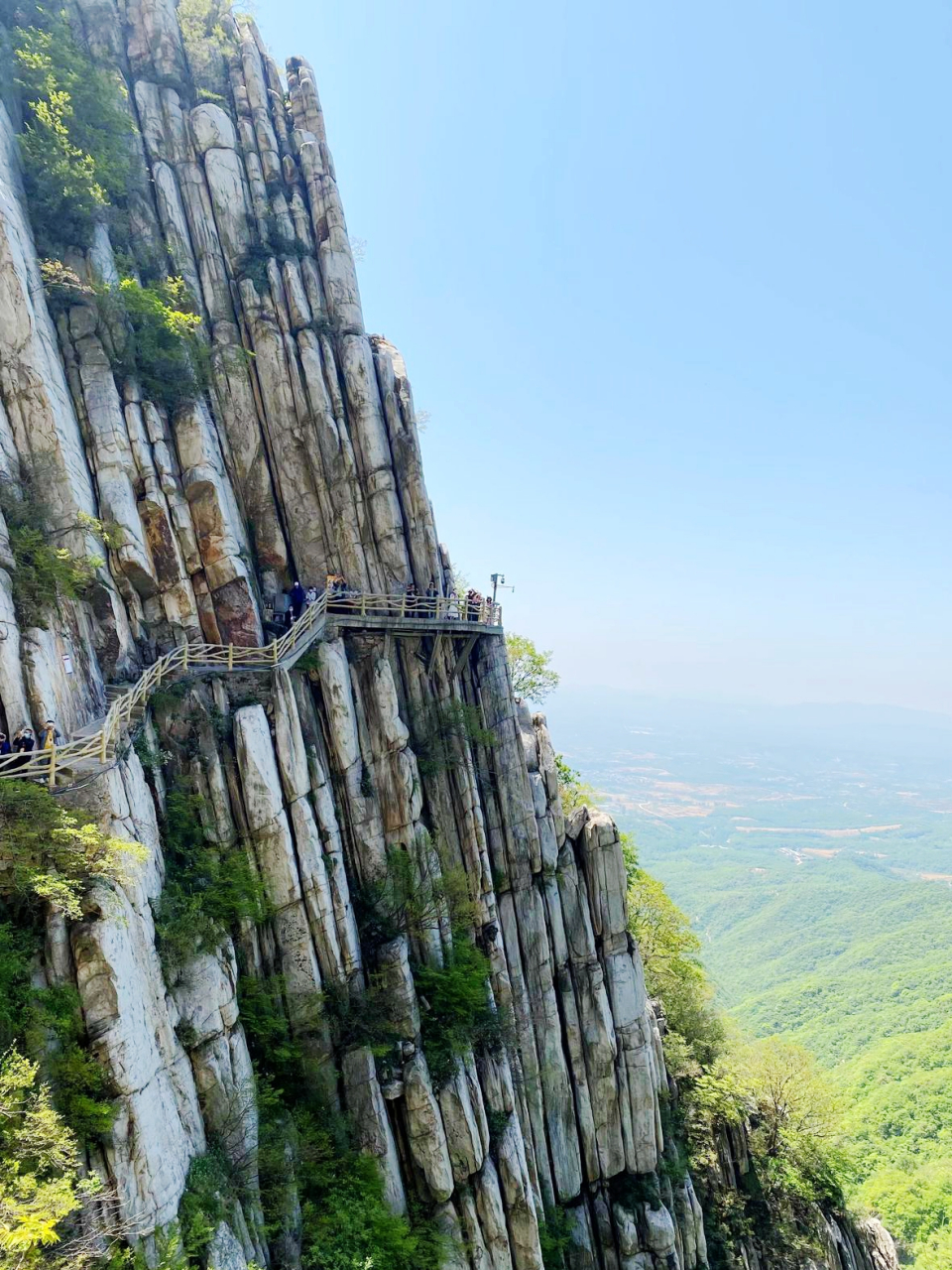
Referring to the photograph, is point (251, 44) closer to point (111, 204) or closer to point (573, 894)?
point (111, 204)

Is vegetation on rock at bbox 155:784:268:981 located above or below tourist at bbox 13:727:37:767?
below

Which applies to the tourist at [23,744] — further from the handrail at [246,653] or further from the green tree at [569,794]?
the green tree at [569,794]

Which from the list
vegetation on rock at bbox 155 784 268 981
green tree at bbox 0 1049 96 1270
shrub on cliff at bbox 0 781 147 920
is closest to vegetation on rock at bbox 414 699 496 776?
vegetation on rock at bbox 155 784 268 981

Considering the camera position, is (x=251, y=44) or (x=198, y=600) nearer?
(x=198, y=600)

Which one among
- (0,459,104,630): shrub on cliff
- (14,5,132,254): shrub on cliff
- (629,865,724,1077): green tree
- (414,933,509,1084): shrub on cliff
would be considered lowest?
(629,865,724,1077): green tree

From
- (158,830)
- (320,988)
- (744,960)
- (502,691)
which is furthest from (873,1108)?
(744,960)

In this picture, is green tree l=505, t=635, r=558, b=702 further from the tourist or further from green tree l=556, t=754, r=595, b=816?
the tourist

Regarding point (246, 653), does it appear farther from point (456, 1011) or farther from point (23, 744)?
point (456, 1011)

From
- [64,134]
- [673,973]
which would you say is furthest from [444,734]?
[64,134]
